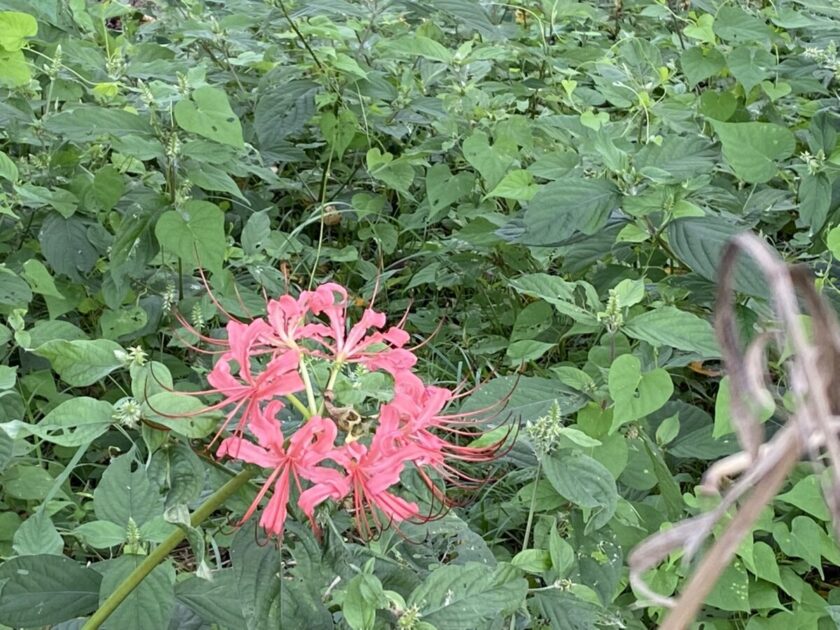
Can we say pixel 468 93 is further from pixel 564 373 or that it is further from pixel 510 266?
pixel 564 373

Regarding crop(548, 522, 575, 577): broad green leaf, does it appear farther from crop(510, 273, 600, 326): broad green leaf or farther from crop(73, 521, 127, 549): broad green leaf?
crop(73, 521, 127, 549): broad green leaf

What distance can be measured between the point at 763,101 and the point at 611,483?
1336 millimetres

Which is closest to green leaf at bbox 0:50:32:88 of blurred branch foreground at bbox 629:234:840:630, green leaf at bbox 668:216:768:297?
green leaf at bbox 668:216:768:297

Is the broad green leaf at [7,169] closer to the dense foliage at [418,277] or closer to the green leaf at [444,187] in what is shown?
the dense foliage at [418,277]

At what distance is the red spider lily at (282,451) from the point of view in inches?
26.7

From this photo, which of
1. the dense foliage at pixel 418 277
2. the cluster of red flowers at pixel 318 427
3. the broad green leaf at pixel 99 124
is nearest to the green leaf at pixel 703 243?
the dense foliage at pixel 418 277

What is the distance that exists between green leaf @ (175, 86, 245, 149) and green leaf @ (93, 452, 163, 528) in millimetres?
576

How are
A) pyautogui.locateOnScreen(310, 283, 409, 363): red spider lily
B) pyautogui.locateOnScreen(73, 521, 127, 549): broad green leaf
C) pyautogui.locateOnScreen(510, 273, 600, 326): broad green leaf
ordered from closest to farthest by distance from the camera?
pyautogui.locateOnScreen(310, 283, 409, 363): red spider lily, pyautogui.locateOnScreen(73, 521, 127, 549): broad green leaf, pyautogui.locateOnScreen(510, 273, 600, 326): broad green leaf

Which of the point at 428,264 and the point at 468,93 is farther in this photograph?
the point at 428,264

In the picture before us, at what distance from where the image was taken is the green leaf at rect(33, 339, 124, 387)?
0.87m

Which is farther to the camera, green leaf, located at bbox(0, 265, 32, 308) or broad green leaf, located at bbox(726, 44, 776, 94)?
broad green leaf, located at bbox(726, 44, 776, 94)

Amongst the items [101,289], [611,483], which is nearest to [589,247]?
[611,483]

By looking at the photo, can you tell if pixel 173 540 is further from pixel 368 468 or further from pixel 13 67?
pixel 13 67

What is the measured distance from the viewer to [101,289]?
1815 mm
